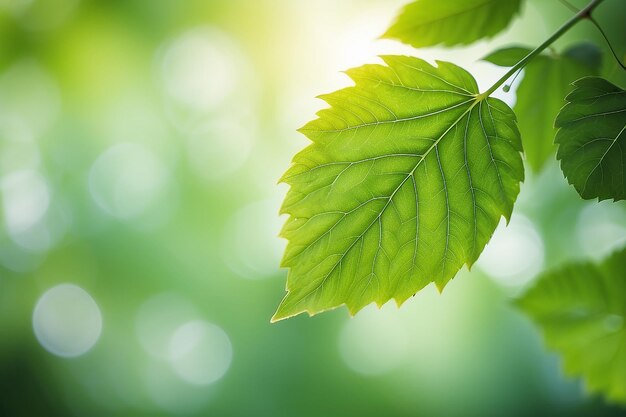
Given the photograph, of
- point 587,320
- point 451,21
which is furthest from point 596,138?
point 587,320

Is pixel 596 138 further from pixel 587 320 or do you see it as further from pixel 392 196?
pixel 587 320

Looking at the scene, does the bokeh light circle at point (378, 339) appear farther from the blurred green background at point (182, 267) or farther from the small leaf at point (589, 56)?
the small leaf at point (589, 56)

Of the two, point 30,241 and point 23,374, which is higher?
point 30,241

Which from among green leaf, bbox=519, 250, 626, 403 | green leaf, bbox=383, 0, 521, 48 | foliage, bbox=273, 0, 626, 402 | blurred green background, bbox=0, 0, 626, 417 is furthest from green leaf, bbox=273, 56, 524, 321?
blurred green background, bbox=0, 0, 626, 417

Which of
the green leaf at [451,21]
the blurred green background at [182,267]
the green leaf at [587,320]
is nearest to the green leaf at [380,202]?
the green leaf at [451,21]

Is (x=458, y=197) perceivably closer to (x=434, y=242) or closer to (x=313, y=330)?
(x=434, y=242)

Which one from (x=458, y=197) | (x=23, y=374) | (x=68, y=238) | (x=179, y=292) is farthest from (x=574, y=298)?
(x=23, y=374)
